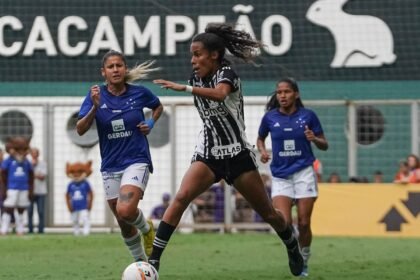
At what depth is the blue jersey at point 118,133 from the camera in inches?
496

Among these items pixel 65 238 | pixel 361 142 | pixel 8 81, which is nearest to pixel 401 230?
pixel 361 142

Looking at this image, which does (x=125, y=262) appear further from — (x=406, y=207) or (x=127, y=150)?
(x=406, y=207)

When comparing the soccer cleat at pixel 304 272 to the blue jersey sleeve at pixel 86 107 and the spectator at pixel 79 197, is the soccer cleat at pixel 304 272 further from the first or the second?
the spectator at pixel 79 197

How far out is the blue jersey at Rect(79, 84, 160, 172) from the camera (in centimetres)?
1259

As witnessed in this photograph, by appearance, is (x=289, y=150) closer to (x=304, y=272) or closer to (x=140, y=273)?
(x=304, y=272)

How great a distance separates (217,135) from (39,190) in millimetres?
13551

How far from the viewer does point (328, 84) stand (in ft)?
86.8

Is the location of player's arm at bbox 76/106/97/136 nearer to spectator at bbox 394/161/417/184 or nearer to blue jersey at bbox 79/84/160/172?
blue jersey at bbox 79/84/160/172

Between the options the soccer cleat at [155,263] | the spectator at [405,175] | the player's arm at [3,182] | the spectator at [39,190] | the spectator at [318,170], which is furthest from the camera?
the spectator at [39,190]

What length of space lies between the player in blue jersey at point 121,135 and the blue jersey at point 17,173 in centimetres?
1140

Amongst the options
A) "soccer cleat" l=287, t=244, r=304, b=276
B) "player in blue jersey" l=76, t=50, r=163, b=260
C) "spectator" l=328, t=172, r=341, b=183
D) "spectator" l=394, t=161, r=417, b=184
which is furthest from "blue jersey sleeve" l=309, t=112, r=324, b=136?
"spectator" l=328, t=172, r=341, b=183

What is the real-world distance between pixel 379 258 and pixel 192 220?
350 inches

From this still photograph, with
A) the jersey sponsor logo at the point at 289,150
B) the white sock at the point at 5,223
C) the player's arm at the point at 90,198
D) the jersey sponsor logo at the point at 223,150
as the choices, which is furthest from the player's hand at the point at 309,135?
the white sock at the point at 5,223

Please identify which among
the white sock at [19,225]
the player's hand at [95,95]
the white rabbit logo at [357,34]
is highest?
the white rabbit logo at [357,34]
